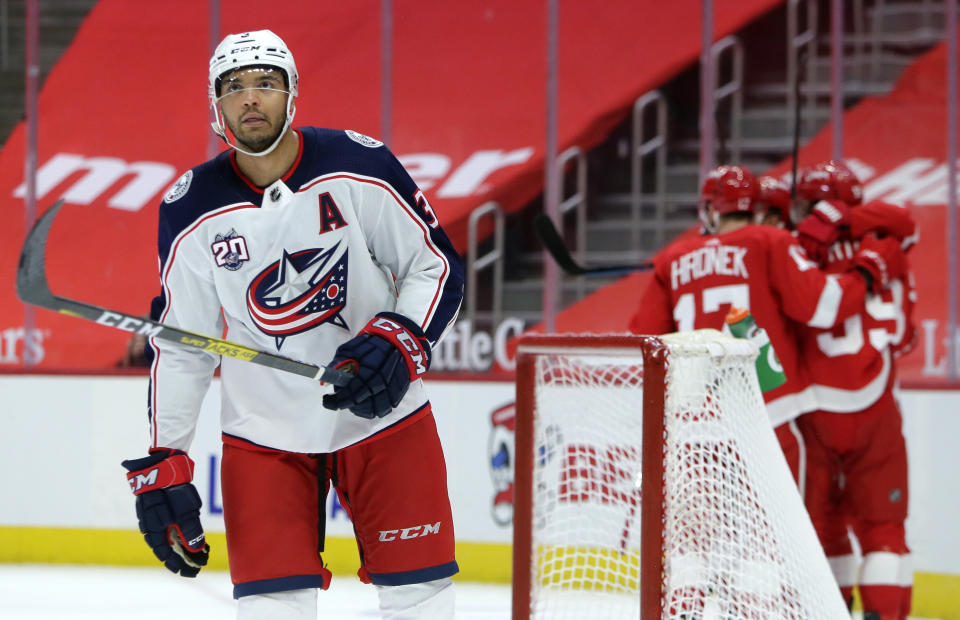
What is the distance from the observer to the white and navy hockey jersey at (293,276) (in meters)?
1.83

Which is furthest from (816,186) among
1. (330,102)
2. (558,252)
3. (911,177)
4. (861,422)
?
(330,102)

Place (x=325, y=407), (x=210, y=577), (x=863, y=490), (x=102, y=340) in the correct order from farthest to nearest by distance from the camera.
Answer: (x=102, y=340) < (x=210, y=577) < (x=863, y=490) < (x=325, y=407)

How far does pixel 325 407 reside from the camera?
Result: 1.72 m

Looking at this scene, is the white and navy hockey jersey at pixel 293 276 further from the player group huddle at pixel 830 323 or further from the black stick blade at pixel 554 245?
the black stick blade at pixel 554 245

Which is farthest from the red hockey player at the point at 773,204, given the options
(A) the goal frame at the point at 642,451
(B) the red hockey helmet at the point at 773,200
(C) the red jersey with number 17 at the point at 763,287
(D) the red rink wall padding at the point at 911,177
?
(D) the red rink wall padding at the point at 911,177

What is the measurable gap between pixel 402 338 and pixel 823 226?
1.91 metres

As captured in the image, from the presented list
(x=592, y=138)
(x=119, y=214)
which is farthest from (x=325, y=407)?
(x=119, y=214)

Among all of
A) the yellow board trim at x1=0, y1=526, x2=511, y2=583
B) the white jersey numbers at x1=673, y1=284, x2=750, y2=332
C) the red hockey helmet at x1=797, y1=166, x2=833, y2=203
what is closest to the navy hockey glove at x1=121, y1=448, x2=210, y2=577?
the white jersey numbers at x1=673, y1=284, x2=750, y2=332

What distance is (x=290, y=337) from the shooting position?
1858 millimetres

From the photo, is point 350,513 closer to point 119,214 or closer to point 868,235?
point 868,235

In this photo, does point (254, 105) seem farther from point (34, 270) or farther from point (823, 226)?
point (823, 226)

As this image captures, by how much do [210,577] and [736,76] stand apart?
3186mm

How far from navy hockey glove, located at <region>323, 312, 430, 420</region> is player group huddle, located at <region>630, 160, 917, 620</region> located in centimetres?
157

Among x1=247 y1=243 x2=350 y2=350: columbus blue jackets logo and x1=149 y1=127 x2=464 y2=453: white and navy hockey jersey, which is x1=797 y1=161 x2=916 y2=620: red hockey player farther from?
x1=247 y1=243 x2=350 y2=350: columbus blue jackets logo
